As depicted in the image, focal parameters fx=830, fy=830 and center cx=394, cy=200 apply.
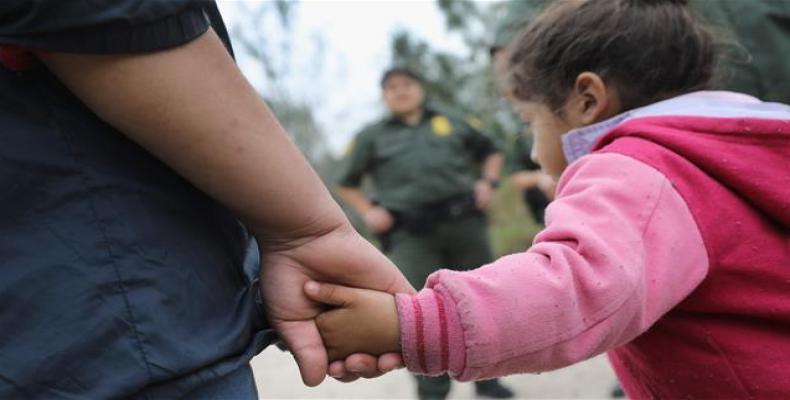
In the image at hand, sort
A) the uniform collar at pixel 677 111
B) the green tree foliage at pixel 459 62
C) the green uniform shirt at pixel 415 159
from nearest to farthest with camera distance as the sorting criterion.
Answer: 1. the uniform collar at pixel 677 111
2. the green uniform shirt at pixel 415 159
3. the green tree foliage at pixel 459 62

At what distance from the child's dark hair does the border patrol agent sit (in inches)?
109

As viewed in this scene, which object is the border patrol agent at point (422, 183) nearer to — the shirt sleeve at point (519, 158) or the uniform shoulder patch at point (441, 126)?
the uniform shoulder patch at point (441, 126)

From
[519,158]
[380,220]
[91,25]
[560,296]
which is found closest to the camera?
[91,25]

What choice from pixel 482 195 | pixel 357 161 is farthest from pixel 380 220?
pixel 482 195

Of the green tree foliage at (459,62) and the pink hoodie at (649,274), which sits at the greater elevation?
the pink hoodie at (649,274)

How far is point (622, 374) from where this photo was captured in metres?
1.58

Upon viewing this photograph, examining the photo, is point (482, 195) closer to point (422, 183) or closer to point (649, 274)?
point (422, 183)

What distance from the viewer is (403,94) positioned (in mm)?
4922

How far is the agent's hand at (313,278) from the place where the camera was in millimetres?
1127

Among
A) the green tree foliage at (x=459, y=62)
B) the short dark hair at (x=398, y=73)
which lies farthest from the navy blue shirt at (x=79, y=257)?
the green tree foliage at (x=459, y=62)

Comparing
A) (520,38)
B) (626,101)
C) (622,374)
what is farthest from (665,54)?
(622,374)

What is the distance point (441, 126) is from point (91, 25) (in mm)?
4156

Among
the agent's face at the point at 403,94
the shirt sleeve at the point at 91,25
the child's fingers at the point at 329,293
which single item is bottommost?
the agent's face at the point at 403,94

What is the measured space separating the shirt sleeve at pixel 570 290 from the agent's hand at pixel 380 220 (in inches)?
133
